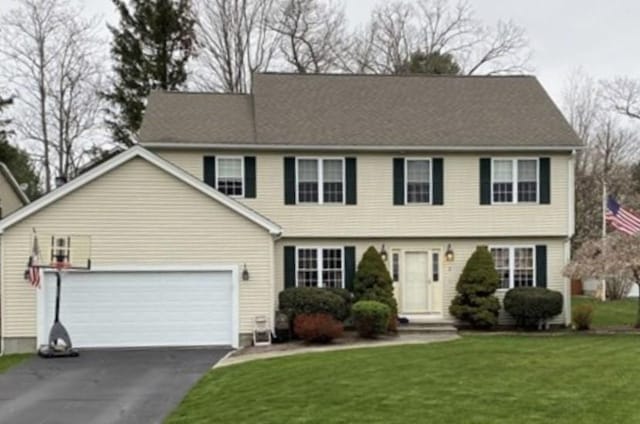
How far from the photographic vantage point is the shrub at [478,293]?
18844 mm

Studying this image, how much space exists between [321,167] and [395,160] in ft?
6.97

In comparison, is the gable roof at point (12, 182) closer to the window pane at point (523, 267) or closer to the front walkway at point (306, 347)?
the front walkway at point (306, 347)

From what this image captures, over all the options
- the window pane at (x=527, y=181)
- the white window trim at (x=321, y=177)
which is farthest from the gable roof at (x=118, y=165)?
the window pane at (x=527, y=181)

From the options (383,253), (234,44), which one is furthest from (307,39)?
(383,253)

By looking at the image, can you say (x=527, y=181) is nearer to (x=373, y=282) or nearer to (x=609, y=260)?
(x=609, y=260)

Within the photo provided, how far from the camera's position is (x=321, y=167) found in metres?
19.4

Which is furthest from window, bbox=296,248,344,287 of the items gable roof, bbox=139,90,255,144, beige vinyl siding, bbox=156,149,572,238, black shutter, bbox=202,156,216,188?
gable roof, bbox=139,90,255,144

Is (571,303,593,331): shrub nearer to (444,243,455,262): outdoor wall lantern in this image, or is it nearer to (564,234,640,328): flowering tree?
(564,234,640,328): flowering tree

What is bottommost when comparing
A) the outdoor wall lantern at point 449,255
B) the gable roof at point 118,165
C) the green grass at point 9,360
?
the green grass at point 9,360

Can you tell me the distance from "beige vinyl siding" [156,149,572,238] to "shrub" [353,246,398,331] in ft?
2.58

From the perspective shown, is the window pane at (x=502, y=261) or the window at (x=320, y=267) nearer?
the window at (x=320, y=267)

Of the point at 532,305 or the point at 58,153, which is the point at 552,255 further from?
the point at 58,153

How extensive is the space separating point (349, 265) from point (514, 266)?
4.78 metres

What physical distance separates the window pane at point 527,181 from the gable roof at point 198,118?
25.3 feet
